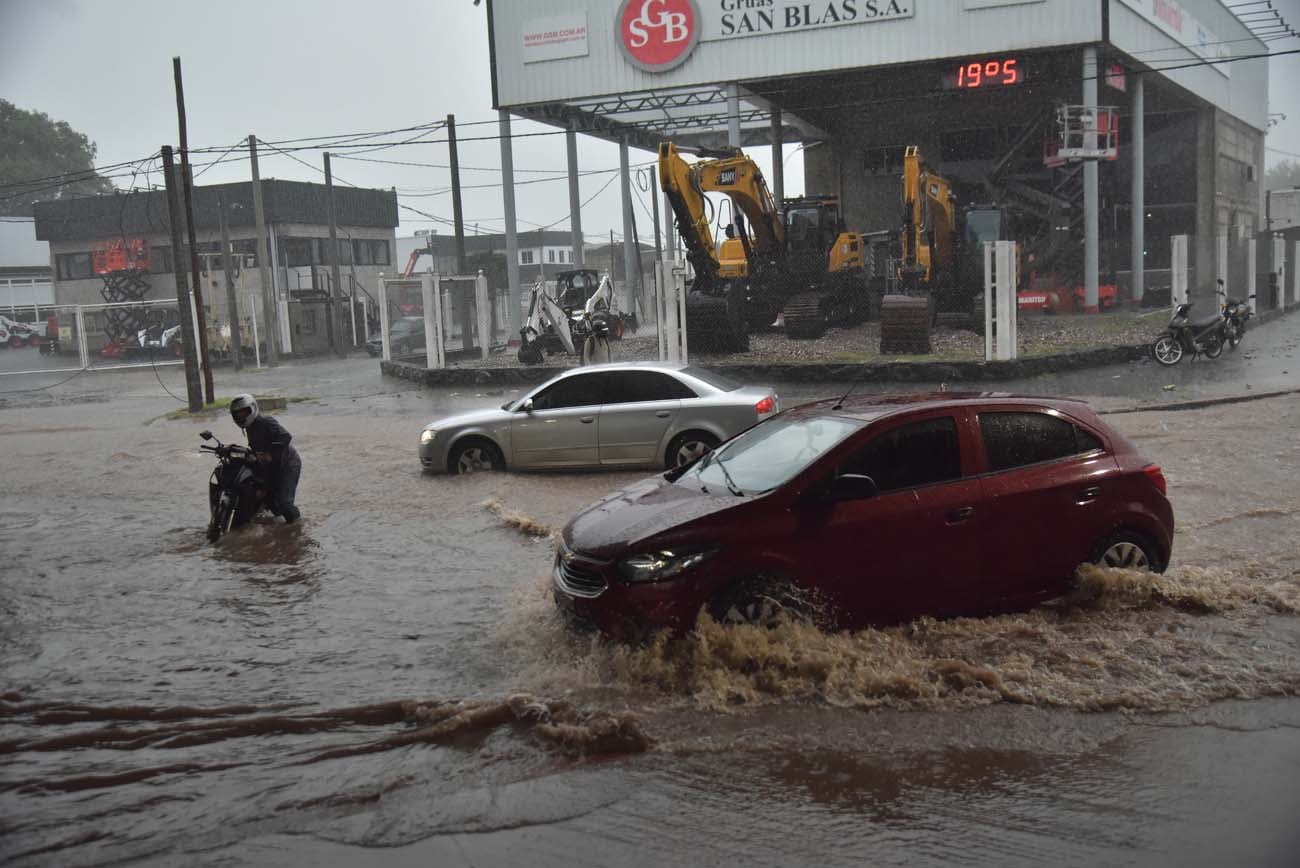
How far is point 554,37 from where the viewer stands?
35.0 metres

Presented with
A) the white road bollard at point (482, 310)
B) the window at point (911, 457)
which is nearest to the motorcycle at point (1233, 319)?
the white road bollard at point (482, 310)

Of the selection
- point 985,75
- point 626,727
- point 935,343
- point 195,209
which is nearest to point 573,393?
point 626,727

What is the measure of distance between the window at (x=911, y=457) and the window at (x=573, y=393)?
6.56 metres

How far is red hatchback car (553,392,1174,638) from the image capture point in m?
6.26

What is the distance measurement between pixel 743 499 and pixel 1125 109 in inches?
1558

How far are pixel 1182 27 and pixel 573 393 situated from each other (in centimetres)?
3262

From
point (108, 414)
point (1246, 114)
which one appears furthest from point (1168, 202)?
point (108, 414)

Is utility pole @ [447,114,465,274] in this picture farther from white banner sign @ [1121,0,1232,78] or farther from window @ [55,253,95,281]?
window @ [55,253,95,281]

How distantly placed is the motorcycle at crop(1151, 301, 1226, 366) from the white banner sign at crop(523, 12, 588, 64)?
66.0ft

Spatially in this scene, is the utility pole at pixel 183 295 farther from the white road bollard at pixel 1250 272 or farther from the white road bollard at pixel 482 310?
the white road bollard at pixel 1250 272

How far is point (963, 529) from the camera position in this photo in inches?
257

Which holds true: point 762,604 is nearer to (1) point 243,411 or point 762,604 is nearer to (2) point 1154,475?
(2) point 1154,475

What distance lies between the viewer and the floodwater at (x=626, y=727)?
464 cm

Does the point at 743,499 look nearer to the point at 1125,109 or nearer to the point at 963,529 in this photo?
the point at 963,529
